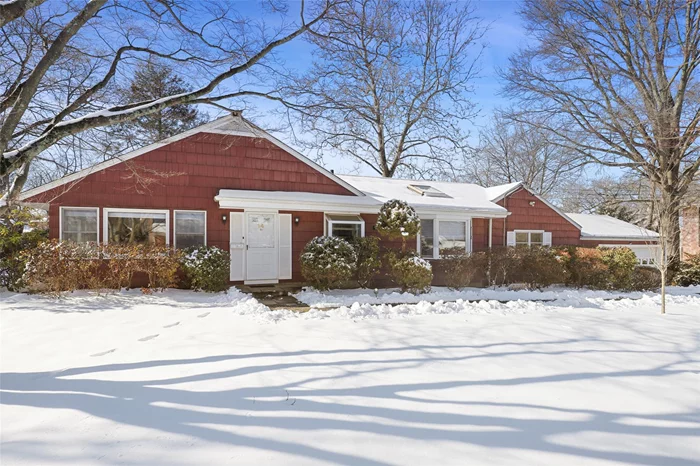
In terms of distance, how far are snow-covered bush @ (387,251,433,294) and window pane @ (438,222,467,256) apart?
8.25 ft

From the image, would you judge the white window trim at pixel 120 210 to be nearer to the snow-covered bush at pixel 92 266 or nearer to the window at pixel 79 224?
the window at pixel 79 224

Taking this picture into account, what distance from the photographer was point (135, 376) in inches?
154

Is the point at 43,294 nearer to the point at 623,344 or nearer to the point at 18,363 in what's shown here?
the point at 18,363

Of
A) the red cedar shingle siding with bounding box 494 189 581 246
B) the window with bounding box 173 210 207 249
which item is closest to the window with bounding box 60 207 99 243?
the window with bounding box 173 210 207 249

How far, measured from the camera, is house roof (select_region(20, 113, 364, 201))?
29.5 feet

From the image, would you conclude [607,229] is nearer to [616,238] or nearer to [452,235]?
[616,238]

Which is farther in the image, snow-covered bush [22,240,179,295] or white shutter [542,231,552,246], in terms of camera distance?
white shutter [542,231,552,246]

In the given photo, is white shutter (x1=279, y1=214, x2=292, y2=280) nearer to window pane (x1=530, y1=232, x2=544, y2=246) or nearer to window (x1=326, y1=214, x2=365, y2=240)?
window (x1=326, y1=214, x2=365, y2=240)

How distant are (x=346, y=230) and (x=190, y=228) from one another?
4391mm

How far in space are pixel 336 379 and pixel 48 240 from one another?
885 cm

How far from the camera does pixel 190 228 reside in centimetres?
1041

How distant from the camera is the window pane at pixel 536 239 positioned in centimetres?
1541

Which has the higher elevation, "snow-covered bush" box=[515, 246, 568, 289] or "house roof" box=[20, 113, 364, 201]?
"house roof" box=[20, 113, 364, 201]

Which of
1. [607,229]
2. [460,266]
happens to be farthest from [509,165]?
[460,266]
